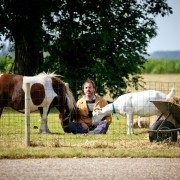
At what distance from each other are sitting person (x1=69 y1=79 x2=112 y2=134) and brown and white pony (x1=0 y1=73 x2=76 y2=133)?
316mm

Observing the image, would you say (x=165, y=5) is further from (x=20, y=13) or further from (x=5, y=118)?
(x=5, y=118)

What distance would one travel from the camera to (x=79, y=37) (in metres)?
25.4

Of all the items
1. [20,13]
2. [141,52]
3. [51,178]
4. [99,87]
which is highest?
[20,13]

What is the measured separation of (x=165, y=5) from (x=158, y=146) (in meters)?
18.4

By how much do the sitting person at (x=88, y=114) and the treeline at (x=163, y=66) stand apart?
157 ft

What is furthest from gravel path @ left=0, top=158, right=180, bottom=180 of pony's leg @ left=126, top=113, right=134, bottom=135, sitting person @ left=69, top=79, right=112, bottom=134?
pony's leg @ left=126, top=113, right=134, bottom=135

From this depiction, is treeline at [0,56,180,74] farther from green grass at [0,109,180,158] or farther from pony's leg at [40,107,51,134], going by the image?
green grass at [0,109,180,158]

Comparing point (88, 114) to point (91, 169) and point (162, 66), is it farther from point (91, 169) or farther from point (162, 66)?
point (162, 66)

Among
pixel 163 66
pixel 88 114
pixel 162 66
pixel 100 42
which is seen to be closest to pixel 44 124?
pixel 88 114

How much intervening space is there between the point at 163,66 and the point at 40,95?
4942cm

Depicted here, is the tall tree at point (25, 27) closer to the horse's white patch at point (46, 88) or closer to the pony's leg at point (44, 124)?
the horse's white patch at point (46, 88)

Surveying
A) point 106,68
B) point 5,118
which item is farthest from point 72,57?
point 5,118

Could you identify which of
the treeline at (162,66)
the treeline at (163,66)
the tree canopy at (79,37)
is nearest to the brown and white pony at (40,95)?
the tree canopy at (79,37)

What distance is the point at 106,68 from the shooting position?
25.5m
